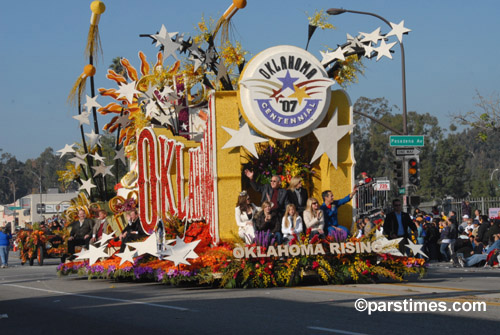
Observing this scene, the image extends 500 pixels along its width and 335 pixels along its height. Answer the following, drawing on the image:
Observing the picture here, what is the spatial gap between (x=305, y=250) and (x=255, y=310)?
152 inches

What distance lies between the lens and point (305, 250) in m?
14.9

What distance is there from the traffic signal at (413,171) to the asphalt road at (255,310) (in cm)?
774

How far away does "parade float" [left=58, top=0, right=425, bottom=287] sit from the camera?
1510cm

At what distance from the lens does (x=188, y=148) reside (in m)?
19.3

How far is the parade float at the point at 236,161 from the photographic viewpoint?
15.1 m

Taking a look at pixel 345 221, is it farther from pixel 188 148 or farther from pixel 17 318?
pixel 17 318

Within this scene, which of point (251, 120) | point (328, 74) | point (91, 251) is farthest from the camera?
point (91, 251)

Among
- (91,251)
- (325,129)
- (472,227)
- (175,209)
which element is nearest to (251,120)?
(325,129)

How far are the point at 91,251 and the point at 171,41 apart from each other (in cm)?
552

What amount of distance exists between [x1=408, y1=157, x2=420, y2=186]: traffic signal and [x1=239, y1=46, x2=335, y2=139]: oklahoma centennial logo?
28.2 ft

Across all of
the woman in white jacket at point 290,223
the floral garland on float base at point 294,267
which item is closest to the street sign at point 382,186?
the floral garland on float base at point 294,267

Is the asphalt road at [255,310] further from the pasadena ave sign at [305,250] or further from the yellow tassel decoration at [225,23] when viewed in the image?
the yellow tassel decoration at [225,23]

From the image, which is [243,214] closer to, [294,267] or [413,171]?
[294,267]

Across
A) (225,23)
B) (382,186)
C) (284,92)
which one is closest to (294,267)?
(284,92)
